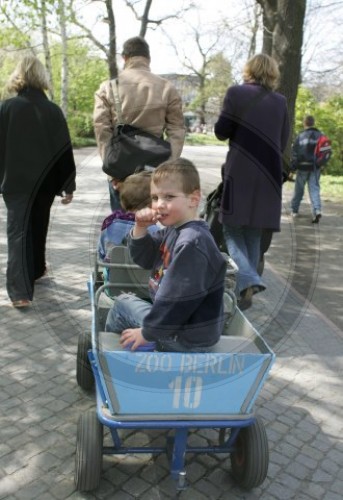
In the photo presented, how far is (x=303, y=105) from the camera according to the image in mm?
19328

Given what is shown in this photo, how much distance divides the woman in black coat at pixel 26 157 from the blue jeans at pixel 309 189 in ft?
20.0

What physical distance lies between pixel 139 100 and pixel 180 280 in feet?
8.86

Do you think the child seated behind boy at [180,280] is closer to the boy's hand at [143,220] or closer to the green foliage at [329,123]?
the boy's hand at [143,220]

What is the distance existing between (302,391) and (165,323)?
1.74 meters

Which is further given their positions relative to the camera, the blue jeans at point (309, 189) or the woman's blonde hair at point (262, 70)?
the blue jeans at point (309, 189)

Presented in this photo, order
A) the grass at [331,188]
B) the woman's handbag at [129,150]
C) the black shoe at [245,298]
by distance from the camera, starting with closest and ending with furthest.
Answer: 1. the woman's handbag at [129,150]
2. the black shoe at [245,298]
3. the grass at [331,188]

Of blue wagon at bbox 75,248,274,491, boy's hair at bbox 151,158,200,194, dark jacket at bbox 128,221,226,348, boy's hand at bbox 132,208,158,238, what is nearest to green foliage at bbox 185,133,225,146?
boy's hand at bbox 132,208,158,238

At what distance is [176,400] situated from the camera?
7.86 ft

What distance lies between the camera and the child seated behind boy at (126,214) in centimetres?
348

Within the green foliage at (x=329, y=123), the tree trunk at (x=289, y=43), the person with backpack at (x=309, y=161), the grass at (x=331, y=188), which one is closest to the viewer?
the tree trunk at (x=289, y=43)

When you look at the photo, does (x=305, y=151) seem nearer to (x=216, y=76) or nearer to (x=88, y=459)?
(x=88, y=459)

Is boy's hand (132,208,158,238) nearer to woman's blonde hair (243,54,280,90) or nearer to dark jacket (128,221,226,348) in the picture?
dark jacket (128,221,226,348)

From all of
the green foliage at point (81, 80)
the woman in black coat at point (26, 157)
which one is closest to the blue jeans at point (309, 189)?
the woman in black coat at point (26, 157)

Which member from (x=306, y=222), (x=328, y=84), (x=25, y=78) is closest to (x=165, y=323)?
(x=25, y=78)
